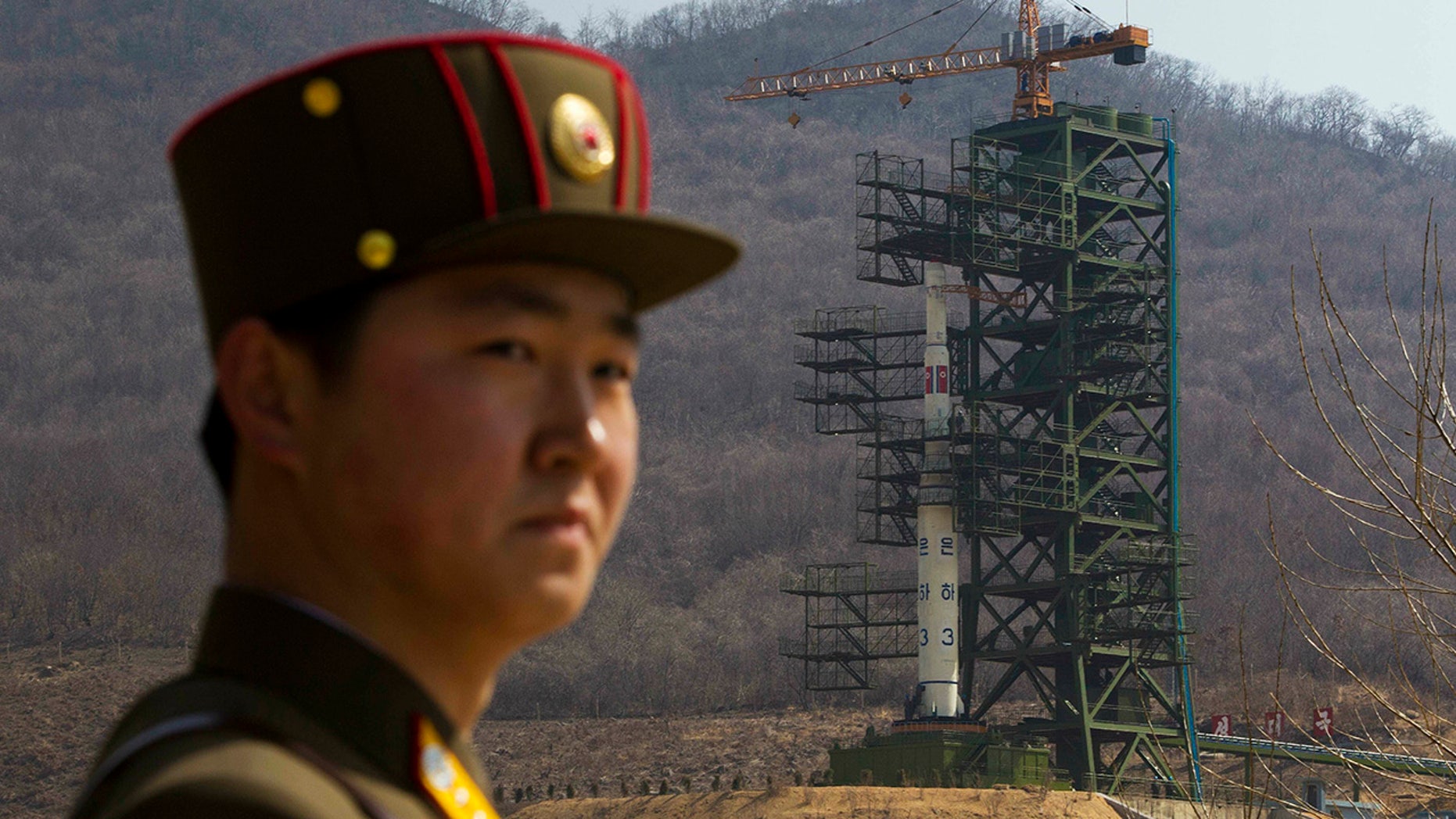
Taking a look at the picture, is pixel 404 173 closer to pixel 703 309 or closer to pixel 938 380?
pixel 938 380

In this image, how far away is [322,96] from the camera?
7.76 ft

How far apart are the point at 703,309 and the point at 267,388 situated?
459 feet

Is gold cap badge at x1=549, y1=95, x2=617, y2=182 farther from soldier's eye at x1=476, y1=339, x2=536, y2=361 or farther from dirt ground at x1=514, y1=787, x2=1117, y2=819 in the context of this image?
dirt ground at x1=514, y1=787, x2=1117, y2=819

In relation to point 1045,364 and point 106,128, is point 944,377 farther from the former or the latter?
point 106,128

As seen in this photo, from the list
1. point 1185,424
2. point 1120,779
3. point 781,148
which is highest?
point 781,148

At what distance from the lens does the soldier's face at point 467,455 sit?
2.28 m

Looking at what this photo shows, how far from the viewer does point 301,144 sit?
2.39m

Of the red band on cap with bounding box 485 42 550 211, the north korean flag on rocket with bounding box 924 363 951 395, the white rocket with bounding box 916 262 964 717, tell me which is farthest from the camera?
the north korean flag on rocket with bounding box 924 363 951 395

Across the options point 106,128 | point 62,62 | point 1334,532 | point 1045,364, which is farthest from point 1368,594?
point 62,62

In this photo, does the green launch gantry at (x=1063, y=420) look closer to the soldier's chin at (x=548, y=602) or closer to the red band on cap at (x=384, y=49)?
the red band on cap at (x=384, y=49)

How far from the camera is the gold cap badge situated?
245 centimetres

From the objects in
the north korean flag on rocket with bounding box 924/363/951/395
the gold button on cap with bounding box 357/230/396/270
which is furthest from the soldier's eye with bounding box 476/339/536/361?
the north korean flag on rocket with bounding box 924/363/951/395

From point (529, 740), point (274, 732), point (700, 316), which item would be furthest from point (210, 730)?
point (700, 316)

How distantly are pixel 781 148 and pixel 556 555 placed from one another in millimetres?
165443
